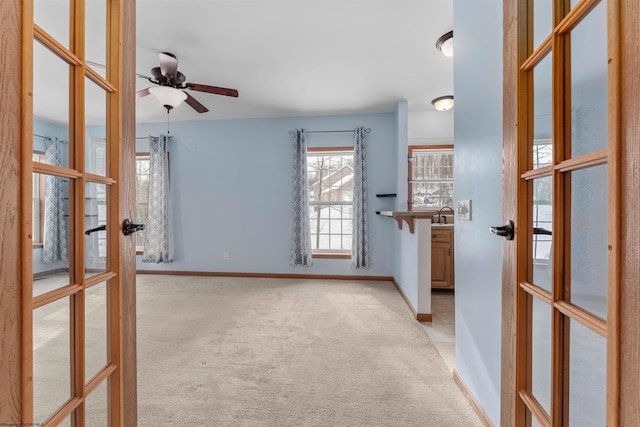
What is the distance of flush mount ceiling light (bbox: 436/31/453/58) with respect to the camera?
221 centimetres

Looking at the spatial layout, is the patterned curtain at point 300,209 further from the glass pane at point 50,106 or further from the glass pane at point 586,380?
the glass pane at point 586,380

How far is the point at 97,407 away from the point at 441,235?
141 inches

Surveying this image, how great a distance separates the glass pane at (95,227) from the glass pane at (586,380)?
1.27 meters

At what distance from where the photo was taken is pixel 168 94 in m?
2.50

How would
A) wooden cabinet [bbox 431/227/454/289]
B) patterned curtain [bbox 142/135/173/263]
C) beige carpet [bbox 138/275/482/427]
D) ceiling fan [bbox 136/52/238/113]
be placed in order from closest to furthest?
1. beige carpet [bbox 138/275/482/427]
2. ceiling fan [bbox 136/52/238/113]
3. wooden cabinet [bbox 431/227/454/289]
4. patterned curtain [bbox 142/135/173/263]

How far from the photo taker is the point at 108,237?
2.90 feet

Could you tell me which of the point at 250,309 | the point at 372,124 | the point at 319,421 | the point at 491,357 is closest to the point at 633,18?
the point at 491,357

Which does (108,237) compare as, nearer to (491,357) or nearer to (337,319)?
(491,357)

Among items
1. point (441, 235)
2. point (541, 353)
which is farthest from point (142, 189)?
point (541, 353)

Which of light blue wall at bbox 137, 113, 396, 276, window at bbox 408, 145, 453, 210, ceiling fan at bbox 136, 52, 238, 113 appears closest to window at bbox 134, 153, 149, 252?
light blue wall at bbox 137, 113, 396, 276

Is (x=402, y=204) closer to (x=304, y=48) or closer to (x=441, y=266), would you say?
(x=441, y=266)

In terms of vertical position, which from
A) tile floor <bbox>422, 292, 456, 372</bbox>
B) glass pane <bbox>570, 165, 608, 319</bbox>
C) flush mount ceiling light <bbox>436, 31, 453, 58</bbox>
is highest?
flush mount ceiling light <bbox>436, 31, 453, 58</bbox>

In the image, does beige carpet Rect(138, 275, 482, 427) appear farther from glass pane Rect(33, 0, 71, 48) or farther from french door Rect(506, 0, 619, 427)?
glass pane Rect(33, 0, 71, 48)

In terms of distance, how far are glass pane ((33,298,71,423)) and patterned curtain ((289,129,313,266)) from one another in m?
3.48
